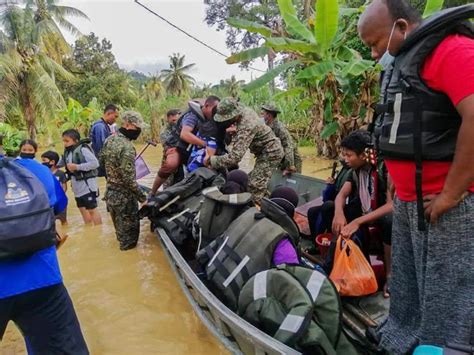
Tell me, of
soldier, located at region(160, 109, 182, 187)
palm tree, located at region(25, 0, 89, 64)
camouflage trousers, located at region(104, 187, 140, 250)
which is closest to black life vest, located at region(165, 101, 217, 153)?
soldier, located at region(160, 109, 182, 187)

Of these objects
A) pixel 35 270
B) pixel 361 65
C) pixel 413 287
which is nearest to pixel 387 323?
pixel 413 287

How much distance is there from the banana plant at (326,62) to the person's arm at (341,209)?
2070mm

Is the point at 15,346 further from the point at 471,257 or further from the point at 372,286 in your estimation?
the point at 471,257

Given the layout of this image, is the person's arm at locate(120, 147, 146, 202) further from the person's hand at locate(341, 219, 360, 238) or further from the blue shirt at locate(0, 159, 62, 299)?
the person's hand at locate(341, 219, 360, 238)

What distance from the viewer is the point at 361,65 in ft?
15.5

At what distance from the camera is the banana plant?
4.84m

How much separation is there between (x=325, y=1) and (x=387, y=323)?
4.06 metres

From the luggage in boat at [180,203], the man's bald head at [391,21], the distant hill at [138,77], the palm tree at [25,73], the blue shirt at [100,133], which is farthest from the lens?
the distant hill at [138,77]

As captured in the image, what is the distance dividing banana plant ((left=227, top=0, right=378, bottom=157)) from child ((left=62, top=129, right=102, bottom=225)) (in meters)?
2.47

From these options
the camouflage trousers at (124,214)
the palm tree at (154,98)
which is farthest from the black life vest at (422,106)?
the palm tree at (154,98)

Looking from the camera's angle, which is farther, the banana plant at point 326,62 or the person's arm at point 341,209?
the banana plant at point 326,62

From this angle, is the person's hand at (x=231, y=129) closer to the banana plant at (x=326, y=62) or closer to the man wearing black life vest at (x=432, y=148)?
the banana plant at (x=326, y=62)

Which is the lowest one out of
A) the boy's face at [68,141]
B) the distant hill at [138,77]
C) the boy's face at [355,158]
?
the boy's face at [355,158]

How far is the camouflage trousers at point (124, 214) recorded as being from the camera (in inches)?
184
